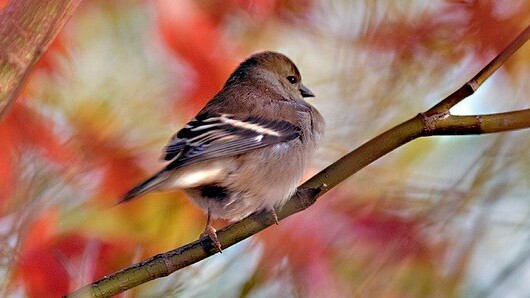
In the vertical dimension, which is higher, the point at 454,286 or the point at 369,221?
the point at 369,221


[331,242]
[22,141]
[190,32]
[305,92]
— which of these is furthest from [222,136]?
[305,92]

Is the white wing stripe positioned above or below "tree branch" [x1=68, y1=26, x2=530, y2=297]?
above

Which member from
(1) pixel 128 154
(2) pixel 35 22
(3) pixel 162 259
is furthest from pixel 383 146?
(1) pixel 128 154

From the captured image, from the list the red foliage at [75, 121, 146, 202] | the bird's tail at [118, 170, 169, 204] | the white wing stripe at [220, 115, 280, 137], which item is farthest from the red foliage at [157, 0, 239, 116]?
the bird's tail at [118, 170, 169, 204]

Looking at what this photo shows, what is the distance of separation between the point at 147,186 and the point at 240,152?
48 cm

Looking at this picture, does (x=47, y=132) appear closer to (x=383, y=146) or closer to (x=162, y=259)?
(x=162, y=259)

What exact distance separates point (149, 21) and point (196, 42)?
0.16m

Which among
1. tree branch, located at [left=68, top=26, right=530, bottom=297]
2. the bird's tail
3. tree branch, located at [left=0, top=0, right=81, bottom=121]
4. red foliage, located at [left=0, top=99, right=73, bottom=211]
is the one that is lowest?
tree branch, located at [left=68, top=26, right=530, bottom=297]

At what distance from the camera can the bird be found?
6.74ft

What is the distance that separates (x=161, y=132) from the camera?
2.28 meters

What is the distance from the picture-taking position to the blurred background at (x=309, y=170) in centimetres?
204

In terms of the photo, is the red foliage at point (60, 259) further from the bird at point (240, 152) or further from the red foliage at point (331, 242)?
the red foliage at point (331, 242)

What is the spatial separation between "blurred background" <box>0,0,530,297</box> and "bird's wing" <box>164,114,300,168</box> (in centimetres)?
12

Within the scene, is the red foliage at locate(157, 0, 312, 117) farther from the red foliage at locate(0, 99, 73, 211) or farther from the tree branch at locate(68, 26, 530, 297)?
the tree branch at locate(68, 26, 530, 297)
